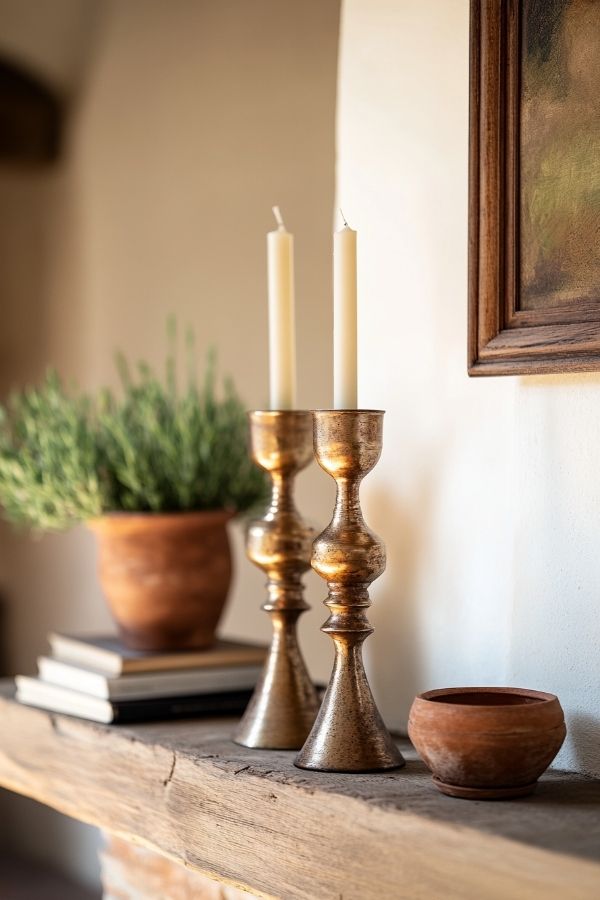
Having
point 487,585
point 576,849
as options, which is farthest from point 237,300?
point 576,849

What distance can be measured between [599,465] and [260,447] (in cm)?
31

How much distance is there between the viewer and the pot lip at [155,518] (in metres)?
1.23

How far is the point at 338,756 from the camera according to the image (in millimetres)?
889

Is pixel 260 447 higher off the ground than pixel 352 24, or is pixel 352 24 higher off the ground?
pixel 352 24

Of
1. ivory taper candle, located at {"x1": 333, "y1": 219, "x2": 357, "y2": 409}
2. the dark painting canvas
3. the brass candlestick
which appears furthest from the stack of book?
the dark painting canvas

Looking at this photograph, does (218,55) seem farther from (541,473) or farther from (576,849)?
(576,849)

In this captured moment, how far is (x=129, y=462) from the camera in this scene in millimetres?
1245

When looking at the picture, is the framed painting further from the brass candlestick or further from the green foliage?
the green foliage

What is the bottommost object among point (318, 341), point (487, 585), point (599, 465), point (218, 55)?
point (487, 585)

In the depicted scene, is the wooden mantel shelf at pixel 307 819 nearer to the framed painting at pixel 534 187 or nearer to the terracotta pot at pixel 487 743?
the terracotta pot at pixel 487 743

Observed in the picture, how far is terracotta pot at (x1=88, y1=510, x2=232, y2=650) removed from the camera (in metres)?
A: 1.24

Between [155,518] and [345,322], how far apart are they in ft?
1.25

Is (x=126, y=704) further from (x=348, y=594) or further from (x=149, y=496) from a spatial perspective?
(x=348, y=594)

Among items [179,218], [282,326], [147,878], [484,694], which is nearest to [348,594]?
[484,694]
